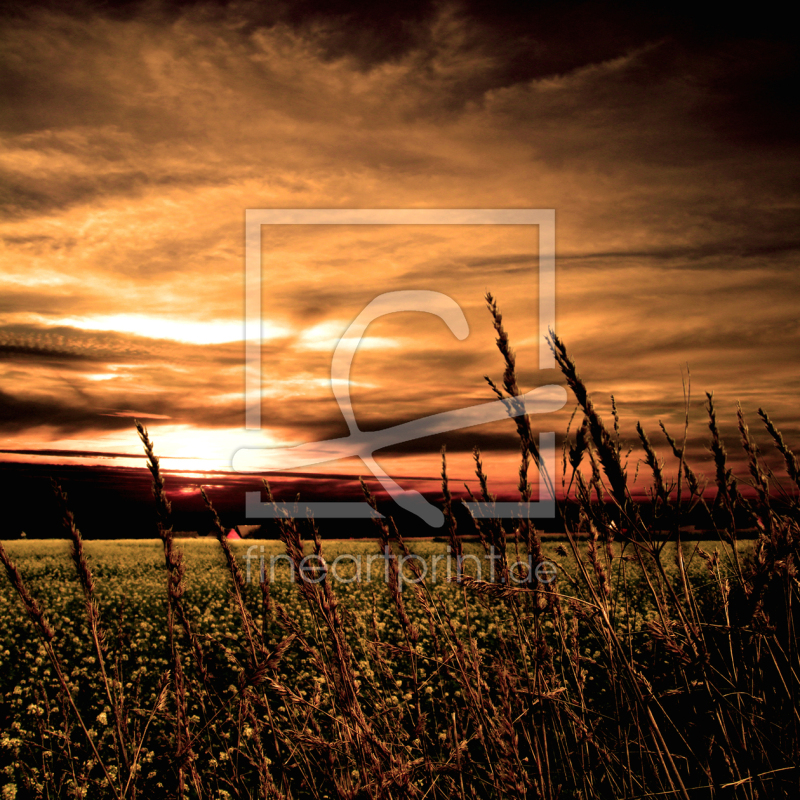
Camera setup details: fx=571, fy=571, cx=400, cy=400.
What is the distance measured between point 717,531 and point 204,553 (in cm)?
2222


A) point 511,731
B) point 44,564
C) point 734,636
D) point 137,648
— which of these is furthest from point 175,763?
point 44,564

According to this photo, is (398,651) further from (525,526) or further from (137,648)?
(137,648)

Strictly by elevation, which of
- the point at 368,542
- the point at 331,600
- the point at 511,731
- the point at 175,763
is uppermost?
the point at 331,600

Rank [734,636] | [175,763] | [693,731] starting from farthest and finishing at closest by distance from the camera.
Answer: [734,636], [693,731], [175,763]

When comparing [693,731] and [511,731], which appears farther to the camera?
[693,731]

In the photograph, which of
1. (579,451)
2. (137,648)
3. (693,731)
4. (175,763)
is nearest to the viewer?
(579,451)

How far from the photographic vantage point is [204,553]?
873 inches

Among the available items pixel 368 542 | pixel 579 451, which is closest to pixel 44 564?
pixel 368 542

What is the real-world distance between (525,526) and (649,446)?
1.80 ft

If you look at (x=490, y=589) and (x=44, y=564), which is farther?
(x=44, y=564)

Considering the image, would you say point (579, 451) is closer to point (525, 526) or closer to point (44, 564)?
point (525, 526)

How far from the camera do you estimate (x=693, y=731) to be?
2.52 meters

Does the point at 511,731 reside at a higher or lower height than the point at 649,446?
lower

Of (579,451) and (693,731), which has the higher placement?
(579,451)
